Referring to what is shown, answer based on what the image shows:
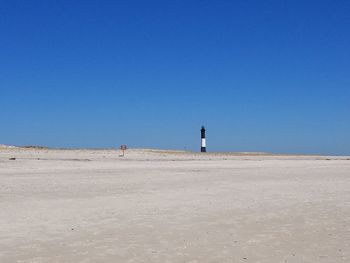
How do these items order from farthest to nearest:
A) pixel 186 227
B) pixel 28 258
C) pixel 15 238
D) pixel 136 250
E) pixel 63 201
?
pixel 63 201
pixel 186 227
pixel 15 238
pixel 136 250
pixel 28 258

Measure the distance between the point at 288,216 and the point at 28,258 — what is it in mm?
5699

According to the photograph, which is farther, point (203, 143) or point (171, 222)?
point (203, 143)

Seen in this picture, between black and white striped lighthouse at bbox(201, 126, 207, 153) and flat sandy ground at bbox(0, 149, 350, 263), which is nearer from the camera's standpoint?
flat sandy ground at bbox(0, 149, 350, 263)

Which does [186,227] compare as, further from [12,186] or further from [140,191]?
[12,186]

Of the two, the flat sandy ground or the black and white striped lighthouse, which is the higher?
the black and white striped lighthouse

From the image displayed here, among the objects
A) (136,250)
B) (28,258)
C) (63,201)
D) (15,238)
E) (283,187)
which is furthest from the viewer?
(283,187)

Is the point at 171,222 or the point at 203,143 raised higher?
the point at 203,143

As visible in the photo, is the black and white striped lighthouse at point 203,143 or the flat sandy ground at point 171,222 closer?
the flat sandy ground at point 171,222

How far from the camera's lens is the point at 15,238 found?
784 cm

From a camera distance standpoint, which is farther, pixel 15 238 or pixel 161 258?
pixel 15 238

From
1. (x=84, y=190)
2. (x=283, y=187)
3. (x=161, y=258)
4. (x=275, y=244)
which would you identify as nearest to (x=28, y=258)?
(x=161, y=258)

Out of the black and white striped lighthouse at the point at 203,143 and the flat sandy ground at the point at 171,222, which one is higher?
the black and white striped lighthouse at the point at 203,143

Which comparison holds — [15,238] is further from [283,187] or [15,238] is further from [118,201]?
[283,187]

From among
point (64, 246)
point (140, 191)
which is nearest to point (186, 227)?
point (64, 246)
